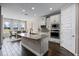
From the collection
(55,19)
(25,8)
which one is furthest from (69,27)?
(25,8)

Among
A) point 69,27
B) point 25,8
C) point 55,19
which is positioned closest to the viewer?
point 25,8

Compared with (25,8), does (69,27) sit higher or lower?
lower

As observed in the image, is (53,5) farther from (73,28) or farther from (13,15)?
(13,15)

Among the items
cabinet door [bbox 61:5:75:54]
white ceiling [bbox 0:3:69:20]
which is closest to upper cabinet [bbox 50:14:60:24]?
cabinet door [bbox 61:5:75:54]

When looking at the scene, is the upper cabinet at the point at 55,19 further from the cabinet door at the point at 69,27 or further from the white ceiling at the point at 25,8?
the white ceiling at the point at 25,8

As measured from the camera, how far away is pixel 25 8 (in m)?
2.46

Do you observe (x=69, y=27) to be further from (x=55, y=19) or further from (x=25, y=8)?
(x=25, y=8)

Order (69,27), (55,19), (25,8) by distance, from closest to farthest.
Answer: (25,8), (69,27), (55,19)

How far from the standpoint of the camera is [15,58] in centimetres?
236

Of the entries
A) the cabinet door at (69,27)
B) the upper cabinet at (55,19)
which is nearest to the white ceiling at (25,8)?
the cabinet door at (69,27)

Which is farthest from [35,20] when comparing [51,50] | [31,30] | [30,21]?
[51,50]

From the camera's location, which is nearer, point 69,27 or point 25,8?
point 25,8

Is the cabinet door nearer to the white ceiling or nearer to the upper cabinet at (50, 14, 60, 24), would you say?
the white ceiling

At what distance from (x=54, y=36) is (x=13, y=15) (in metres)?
1.56
